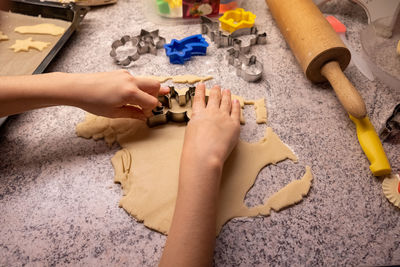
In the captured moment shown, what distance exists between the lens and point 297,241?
654 millimetres

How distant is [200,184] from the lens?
0.60 meters

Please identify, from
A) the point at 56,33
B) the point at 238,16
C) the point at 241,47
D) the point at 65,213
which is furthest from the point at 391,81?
the point at 56,33

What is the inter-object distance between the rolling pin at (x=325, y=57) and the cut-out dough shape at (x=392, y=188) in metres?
0.02

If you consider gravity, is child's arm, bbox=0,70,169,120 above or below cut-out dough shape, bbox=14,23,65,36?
above

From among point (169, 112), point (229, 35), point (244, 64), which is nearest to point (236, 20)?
point (229, 35)

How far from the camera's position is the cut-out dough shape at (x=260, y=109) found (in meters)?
0.87

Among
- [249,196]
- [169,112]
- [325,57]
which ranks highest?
[325,57]

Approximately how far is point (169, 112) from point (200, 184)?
29cm

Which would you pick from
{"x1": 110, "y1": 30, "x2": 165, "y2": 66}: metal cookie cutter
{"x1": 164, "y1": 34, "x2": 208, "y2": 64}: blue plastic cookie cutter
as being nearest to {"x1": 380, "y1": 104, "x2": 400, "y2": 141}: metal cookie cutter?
{"x1": 164, "y1": 34, "x2": 208, "y2": 64}: blue plastic cookie cutter

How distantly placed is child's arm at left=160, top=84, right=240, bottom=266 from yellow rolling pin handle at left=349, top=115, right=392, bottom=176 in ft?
1.15

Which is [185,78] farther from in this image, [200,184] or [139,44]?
[200,184]

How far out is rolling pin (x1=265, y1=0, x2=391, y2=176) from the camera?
0.76 meters

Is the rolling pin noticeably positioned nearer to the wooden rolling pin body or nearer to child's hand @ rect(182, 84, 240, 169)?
the wooden rolling pin body

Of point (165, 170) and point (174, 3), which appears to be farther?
point (174, 3)
